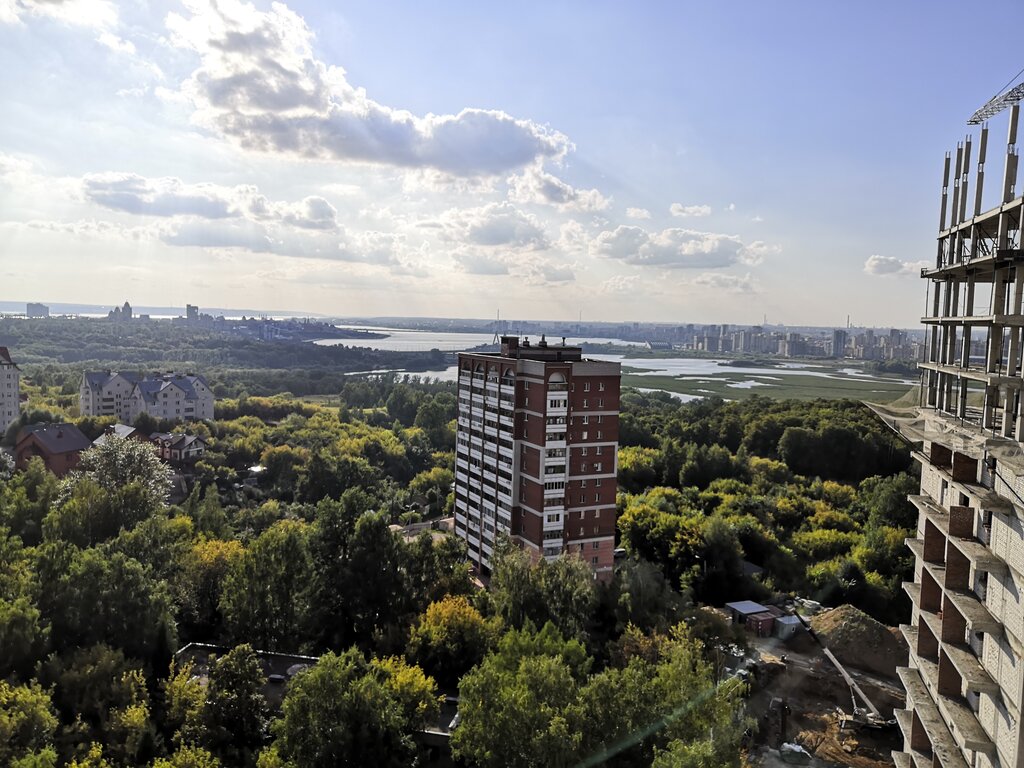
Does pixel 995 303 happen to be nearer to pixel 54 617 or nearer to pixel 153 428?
pixel 54 617

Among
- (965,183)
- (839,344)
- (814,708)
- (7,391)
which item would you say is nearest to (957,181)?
(965,183)

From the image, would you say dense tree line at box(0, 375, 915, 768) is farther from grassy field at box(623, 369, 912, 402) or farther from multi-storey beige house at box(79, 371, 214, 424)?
grassy field at box(623, 369, 912, 402)

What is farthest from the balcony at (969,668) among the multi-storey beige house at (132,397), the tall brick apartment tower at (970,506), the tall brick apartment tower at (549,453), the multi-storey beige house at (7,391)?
the multi-storey beige house at (7,391)

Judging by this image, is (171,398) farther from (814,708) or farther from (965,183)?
(965,183)

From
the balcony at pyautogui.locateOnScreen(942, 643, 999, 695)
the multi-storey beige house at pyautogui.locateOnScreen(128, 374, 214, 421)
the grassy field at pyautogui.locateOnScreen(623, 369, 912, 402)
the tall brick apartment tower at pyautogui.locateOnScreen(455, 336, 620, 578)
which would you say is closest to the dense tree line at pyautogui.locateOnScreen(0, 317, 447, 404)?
the multi-storey beige house at pyautogui.locateOnScreen(128, 374, 214, 421)

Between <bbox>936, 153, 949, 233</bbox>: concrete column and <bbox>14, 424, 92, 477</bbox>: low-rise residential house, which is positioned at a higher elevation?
<bbox>936, 153, 949, 233</bbox>: concrete column
